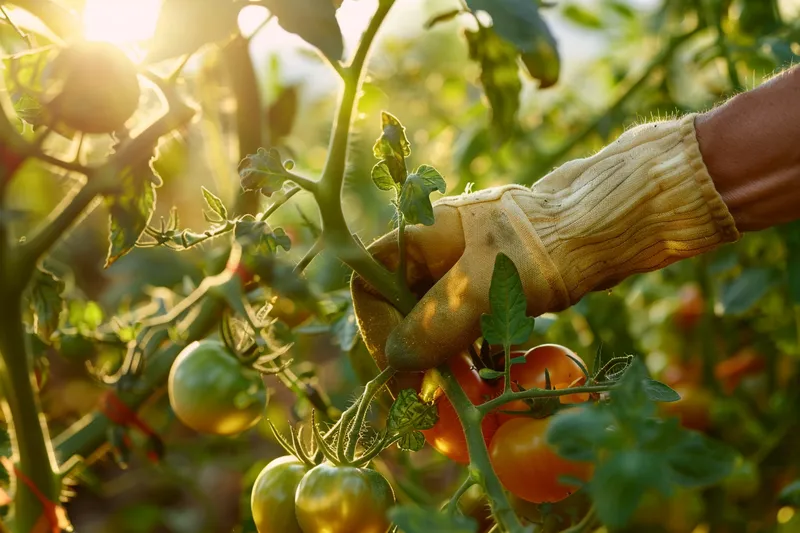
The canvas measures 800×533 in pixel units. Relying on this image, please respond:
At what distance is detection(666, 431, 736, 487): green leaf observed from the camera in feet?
1.49

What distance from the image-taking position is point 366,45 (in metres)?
0.69

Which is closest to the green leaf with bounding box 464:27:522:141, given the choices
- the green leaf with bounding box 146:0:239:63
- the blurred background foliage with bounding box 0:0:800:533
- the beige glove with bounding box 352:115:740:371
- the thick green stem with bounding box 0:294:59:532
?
the blurred background foliage with bounding box 0:0:800:533

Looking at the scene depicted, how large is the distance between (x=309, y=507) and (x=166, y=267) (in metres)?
0.50

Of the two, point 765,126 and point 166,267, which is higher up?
point 765,126

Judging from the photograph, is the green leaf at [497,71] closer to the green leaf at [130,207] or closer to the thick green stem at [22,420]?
the green leaf at [130,207]

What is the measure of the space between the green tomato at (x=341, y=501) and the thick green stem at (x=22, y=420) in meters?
0.27

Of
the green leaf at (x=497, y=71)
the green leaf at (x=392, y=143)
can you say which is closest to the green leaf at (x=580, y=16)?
the green leaf at (x=497, y=71)

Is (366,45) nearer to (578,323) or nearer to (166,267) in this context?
(166,267)

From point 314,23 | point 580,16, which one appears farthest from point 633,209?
point 580,16

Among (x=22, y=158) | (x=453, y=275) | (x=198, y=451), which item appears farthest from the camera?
(x=198, y=451)

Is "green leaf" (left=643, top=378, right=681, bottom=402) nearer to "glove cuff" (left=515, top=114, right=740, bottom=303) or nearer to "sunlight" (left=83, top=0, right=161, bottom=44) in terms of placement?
"glove cuff" (left=515, top=114, right=740, bottom=303)

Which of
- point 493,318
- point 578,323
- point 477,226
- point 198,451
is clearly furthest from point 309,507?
point 578,323

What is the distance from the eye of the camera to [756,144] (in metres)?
0.93

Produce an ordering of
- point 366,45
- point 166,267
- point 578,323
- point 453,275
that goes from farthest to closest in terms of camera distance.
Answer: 1. point 578,323
2. point 166,267
3. point 453,275
4. point 366,45
